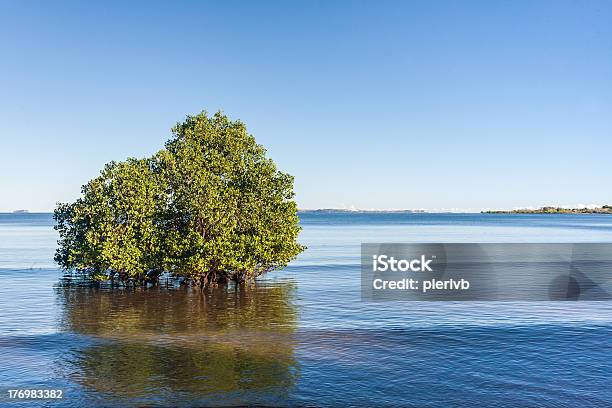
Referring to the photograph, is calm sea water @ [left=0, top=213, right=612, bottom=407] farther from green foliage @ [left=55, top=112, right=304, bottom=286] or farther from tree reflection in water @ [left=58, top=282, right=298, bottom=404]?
green foliage @ [left=55, top=112, right=304, bottom=286]

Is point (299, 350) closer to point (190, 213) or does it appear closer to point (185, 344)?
point (185, 344)

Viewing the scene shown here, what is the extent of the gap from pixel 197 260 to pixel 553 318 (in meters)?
26.2

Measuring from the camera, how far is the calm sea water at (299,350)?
69.4ft

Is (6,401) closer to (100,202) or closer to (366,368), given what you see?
(366,368)

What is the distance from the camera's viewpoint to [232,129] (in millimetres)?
50094

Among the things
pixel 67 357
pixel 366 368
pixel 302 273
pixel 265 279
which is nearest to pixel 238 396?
pixel 366 368

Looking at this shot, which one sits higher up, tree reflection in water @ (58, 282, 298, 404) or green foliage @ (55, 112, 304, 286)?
green foliage @ (55, 112, 304, 286)

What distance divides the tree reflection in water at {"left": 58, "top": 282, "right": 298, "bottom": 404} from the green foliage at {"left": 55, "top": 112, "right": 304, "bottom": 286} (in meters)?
3.17

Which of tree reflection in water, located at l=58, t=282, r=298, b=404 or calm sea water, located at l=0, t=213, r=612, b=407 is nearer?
calm sea water, located at l=0, t=213, r=612, b=407

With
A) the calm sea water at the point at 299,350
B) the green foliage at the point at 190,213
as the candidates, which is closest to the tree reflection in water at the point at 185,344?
the calm sea water at the point at 299,350

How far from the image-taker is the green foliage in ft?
149

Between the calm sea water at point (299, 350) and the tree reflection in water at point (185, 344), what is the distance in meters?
0.08

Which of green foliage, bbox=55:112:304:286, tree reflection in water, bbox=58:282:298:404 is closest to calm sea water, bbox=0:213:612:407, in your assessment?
tree reflection in water, bbox=58:282:298:404

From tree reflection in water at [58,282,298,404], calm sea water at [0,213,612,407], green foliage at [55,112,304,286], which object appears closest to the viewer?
calm sea water at [0,213,612,407]
